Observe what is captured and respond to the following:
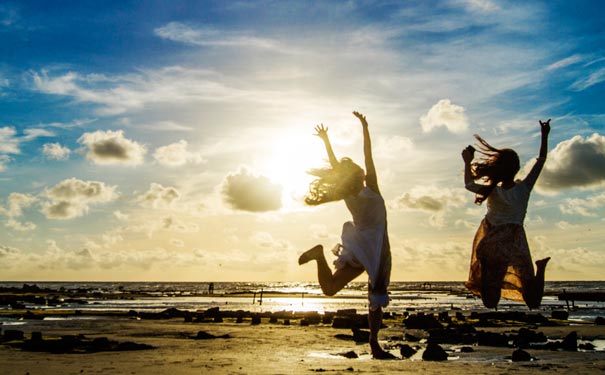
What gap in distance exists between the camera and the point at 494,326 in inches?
1312

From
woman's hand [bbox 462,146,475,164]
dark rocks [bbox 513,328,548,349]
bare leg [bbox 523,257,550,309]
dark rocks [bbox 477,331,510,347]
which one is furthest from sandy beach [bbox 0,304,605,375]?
woman's hand [bbox 462,146,475,164]

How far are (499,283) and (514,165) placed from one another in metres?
1.62

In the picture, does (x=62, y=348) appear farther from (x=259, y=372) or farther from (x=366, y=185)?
(x=366, y=185)

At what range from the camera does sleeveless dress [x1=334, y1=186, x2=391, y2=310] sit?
845 cm

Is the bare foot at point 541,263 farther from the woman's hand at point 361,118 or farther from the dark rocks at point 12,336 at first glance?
the dark rocks at point 12,336

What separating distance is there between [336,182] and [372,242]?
1013 mm

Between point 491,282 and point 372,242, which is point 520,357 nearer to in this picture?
point 491,282

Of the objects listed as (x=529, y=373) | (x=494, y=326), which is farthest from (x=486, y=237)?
(x=494, y=326)

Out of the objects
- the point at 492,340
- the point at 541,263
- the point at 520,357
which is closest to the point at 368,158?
the point at 541,263

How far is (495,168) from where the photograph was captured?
833cm

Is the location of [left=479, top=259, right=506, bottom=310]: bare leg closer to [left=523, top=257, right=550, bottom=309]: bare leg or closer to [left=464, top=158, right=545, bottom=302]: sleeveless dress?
[left=464, top=158, right=545, bottom=302]: sleeveless dress

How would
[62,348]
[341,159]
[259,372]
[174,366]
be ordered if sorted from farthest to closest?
[62,348] → [174,366] → [259,372] → [341,159]

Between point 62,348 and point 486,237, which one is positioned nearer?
point 486,237

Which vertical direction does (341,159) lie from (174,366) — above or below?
above
